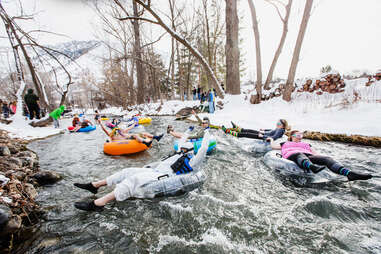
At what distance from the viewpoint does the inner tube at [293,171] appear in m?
3.34

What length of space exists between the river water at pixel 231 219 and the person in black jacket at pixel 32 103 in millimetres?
9712

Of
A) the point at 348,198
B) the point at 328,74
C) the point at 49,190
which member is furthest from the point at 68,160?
the point at 328,74

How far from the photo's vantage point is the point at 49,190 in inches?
136

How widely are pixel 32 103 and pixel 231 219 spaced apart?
44.4 ft

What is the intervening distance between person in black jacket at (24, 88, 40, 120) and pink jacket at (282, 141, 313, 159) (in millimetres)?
13970

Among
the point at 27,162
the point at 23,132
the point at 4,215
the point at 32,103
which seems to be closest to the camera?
the point at 4,215

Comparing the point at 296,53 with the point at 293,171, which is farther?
the point at 296,53

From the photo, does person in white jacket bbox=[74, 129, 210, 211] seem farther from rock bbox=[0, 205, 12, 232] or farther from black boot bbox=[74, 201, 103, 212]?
rock bbox=[0, 205, 12, 232]

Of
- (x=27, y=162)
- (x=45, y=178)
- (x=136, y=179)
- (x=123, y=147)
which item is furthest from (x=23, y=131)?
(x=136, y=179)

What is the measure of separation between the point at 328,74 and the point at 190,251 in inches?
419

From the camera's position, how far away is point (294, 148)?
13.1 feet

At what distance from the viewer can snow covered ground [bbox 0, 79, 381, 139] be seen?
6.07 meters

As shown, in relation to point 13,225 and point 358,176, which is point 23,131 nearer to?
point 13,225

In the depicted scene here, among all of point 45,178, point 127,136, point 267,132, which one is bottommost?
point 45,178
